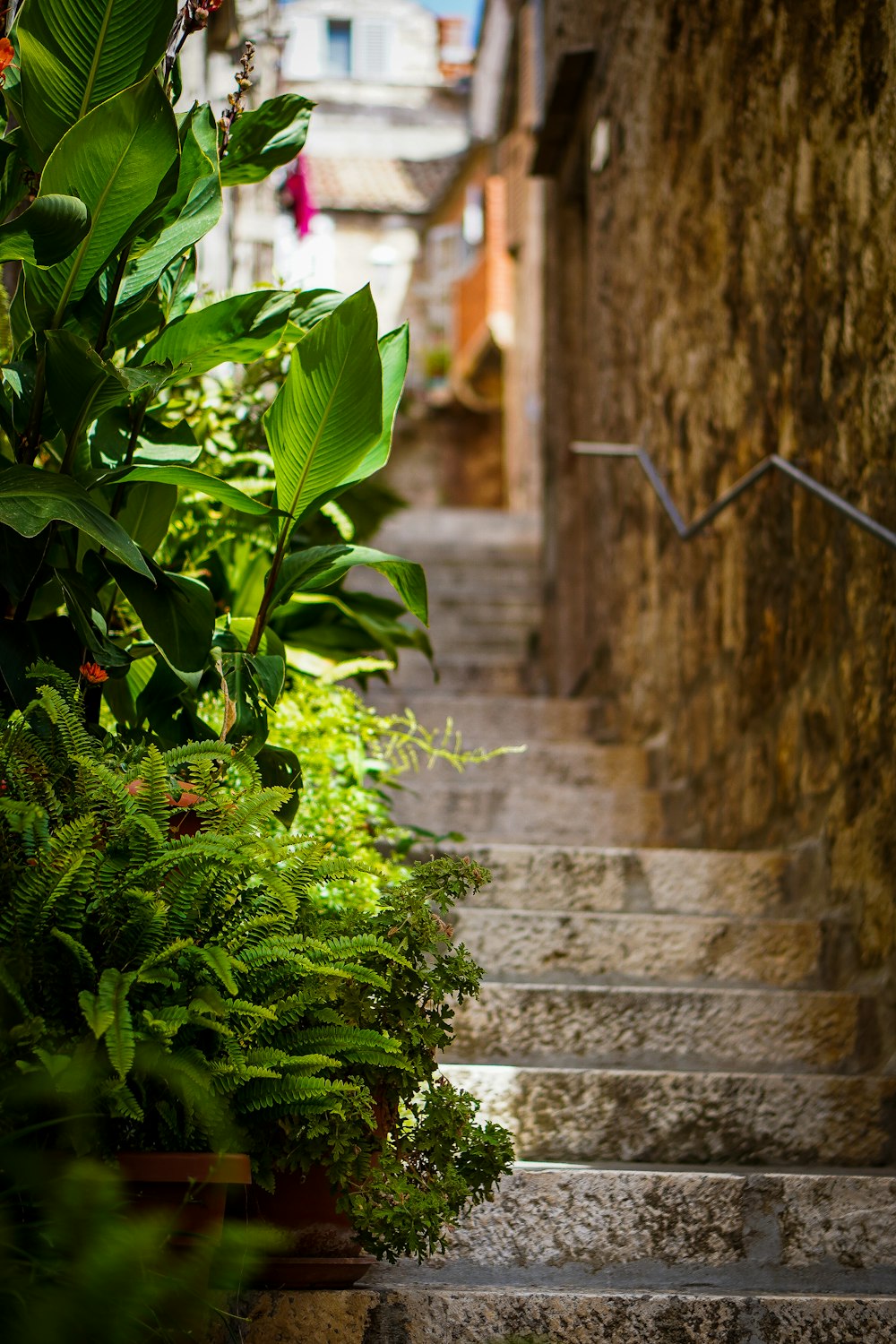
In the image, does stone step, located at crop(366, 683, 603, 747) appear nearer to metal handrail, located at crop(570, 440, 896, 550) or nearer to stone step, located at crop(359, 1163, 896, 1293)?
metal handrail, located at crop(570, 440, 896, 550)

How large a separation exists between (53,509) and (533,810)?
2256 mm

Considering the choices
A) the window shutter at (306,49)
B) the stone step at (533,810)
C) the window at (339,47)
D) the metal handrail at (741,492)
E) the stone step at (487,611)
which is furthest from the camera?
the window at (339,47)

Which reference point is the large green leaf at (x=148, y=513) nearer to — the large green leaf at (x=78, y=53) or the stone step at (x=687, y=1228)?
the large green leaf at (x=78, y=53)

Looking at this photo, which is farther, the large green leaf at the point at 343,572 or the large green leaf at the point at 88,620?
the large green leaf at the point at 343,572

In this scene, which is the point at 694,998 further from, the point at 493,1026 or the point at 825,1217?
the point at 825,1217

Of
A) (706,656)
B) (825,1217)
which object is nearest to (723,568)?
(706,656)

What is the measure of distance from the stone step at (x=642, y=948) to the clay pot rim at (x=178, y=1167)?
1380mm

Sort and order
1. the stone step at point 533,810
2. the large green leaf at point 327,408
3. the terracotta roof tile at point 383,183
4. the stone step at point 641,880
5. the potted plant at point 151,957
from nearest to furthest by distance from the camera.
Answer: the potted plant at point 151,957, the large green leaf at point 327,408, the stone step at point 641,880, the stone step at point 533,810, the terracotta roof tile at point 383,183

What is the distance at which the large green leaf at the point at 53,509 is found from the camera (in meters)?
1.66

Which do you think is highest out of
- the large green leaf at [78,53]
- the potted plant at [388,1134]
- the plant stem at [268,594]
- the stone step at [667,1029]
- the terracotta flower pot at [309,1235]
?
the large green leaf at [78,53]

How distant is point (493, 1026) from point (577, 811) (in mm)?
1356

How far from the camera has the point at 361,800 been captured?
249cm

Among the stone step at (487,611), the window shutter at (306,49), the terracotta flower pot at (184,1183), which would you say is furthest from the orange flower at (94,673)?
A: the window shutter at (306,49)

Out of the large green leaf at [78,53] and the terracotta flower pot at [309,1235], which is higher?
the large green leaf at [78,53]
